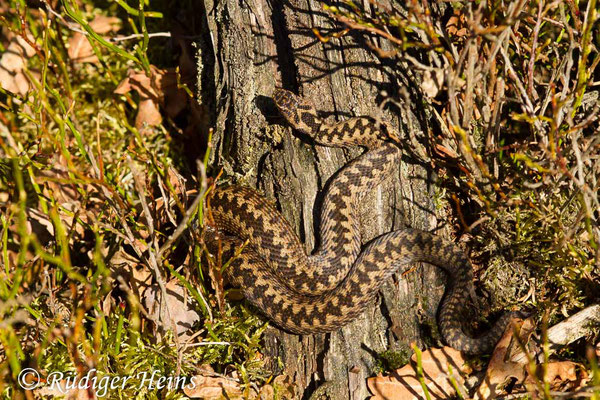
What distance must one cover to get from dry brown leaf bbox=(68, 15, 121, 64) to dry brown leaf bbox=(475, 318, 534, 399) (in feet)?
22.2

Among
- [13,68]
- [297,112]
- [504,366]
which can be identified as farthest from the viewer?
[13,68]

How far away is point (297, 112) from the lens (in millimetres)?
5543

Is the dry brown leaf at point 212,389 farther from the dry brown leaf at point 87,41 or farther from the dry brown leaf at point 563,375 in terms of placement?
the dry brown leaf at point 87,41

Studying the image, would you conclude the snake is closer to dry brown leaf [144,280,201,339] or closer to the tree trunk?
the tree trunk

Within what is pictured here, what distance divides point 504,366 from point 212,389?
298cm

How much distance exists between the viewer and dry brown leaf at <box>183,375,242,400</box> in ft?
17.1

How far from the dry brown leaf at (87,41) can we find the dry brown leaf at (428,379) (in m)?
6.17

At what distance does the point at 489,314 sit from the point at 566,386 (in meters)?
0.98

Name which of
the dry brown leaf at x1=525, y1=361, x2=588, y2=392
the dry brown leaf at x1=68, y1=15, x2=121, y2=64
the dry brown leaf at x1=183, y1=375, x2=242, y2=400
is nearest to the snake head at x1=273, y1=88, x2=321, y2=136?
the dry brown leaf at x1=183, y1=375, x2=242, y2=400

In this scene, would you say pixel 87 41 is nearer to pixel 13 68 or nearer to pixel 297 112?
pixel 13 68

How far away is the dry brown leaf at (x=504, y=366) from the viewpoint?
4.79 meters

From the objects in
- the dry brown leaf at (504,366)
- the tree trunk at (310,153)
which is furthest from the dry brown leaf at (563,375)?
the tree trunk at (310,153)

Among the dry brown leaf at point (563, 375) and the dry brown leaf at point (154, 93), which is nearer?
the dry brown leaf at point (563, 375)

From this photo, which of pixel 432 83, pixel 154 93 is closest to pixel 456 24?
pixel 432 83
